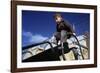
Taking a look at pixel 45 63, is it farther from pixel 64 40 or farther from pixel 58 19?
pixel 58 19

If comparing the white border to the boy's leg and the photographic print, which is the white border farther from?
the boy's leg

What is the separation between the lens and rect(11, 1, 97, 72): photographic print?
180 cm

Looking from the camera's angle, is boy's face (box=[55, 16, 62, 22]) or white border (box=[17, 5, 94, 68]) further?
boy's face (box=[55, 16, 62, 22])

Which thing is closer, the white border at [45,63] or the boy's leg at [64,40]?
the white border at [45,63]

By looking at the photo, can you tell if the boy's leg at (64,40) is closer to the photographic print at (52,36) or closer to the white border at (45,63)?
the photographic print at (52,36)

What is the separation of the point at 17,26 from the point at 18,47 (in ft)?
0.58

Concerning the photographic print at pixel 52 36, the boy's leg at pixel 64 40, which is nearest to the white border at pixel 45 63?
the photographic print at pixel 52 36

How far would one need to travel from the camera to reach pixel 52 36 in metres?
1.91

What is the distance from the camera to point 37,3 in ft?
6.04

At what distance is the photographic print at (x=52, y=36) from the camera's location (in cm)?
180

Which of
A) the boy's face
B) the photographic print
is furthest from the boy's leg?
the boy's face

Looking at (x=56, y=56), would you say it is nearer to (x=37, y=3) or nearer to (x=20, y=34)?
(x=20, y=34)

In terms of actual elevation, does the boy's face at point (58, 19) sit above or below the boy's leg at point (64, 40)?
above

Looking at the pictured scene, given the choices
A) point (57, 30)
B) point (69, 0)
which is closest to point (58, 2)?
point (69, 0)
